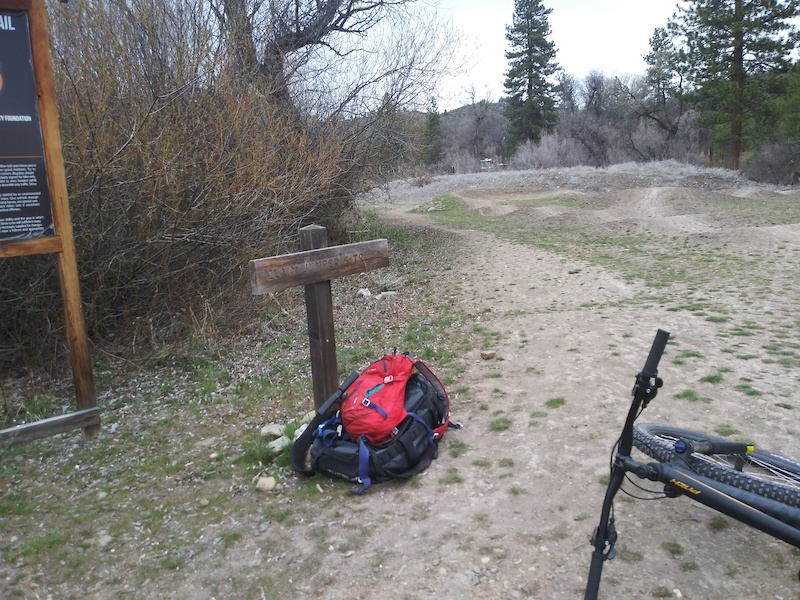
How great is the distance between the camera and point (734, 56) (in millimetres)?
31297

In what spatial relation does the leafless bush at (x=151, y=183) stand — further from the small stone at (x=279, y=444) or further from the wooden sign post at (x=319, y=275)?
the small stone at (x=279, y=444)

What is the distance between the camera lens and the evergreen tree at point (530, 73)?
Answer: 48.3 metres

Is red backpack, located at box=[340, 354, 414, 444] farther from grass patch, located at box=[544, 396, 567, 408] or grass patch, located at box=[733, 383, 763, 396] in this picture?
grass patch, located at box=[733, 383, 763, 396]

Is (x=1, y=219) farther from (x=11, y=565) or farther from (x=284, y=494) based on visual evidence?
(x=284, y=494)

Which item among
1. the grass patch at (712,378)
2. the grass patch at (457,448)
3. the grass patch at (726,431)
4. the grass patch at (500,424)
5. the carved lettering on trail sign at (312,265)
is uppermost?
the carved lettering on trail sign at (312,265)

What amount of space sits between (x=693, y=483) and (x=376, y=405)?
1.90 metres

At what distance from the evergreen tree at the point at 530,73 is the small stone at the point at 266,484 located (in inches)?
1957

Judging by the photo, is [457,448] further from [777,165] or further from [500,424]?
[777,165]

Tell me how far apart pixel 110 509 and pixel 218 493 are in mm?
649

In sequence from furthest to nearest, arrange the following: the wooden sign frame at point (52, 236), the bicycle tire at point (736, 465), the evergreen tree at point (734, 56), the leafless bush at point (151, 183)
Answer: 1. the evergreen tree at point (734, 56)
2. the leafless bush at point (151, 183)
3. the wooden sign frame at point (52, 236)
4. the bicycle tire at point (736, 465)

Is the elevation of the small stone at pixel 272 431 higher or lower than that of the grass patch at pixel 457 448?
higher

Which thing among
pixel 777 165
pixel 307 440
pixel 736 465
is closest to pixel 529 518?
pixel 736 465

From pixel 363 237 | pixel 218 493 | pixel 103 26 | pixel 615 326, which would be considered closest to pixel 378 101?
pixel 363 237

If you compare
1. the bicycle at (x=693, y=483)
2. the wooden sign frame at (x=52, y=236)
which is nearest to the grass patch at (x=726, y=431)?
the bicycle at (x=693, y=483)
